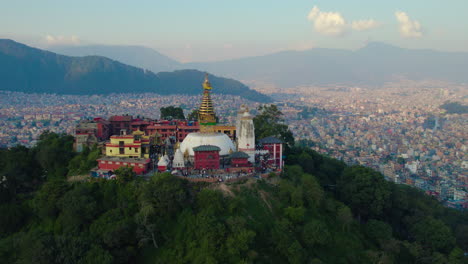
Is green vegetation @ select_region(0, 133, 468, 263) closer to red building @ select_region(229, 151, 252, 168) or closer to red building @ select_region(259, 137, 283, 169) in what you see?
red building @ select_region(259, 137, 283, 169)

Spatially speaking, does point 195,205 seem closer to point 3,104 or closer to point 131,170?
point 131,170

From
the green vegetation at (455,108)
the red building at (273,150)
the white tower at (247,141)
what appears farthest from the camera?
the green vegetation at (455,108)

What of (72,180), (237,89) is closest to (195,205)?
(72,180)

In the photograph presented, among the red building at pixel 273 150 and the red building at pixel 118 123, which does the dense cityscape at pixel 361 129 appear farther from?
the red building at pixel 118 123

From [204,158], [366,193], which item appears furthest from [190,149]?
[366,193]

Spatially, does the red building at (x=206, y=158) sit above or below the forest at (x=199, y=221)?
above

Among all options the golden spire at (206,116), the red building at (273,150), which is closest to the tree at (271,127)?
the red building at (273,150)

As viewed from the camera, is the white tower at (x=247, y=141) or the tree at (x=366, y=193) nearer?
the tree at (x=366, y=193)
